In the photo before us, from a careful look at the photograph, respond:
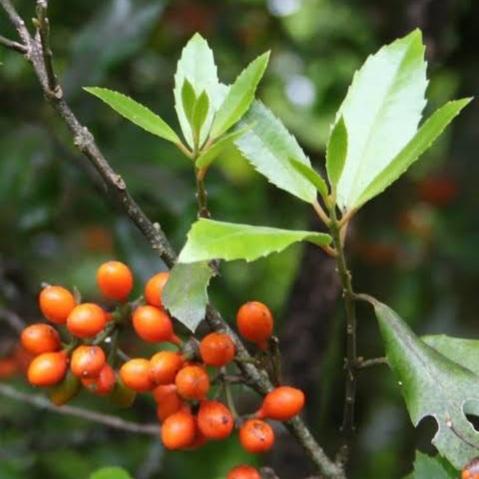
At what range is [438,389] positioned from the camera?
1222mm

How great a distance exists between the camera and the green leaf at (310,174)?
3.73ft

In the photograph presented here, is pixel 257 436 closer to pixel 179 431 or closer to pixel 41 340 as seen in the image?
pixel 179 431

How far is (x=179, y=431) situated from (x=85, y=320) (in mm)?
165

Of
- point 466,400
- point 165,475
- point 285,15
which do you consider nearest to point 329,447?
point 165,475

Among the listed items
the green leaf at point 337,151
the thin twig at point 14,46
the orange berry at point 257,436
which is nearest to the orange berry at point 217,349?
the orange berry at point 257,436

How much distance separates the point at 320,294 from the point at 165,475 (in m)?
0.81

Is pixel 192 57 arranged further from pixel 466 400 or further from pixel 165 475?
pixel 165 475

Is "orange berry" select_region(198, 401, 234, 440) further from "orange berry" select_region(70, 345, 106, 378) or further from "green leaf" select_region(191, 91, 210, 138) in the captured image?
"green leaf" select_region(191, 91, 210, 138)

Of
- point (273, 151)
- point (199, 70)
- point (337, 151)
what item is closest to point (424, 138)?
point (337, 151)

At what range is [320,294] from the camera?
2217 mm

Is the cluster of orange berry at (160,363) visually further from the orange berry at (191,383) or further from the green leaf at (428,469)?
the green leaf at (428,469)

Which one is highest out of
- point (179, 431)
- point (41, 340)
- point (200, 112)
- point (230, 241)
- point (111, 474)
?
point (200, 112)

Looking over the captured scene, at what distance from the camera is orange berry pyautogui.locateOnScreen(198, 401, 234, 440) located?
4.04 feet

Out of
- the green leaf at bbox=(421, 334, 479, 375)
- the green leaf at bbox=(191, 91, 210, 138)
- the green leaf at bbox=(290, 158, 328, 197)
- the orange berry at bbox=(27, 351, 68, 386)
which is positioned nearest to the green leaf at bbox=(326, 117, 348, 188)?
the green leaf at bbox=(290, 158, 328, 197)
